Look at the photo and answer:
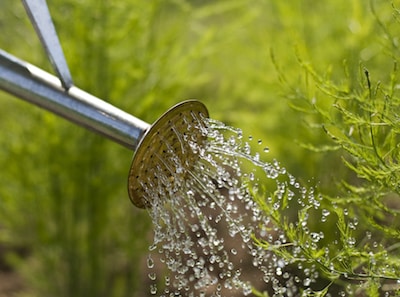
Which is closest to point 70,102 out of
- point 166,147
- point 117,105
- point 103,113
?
point 103,113

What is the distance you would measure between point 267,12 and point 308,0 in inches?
13.3

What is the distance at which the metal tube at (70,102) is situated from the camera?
1610mm

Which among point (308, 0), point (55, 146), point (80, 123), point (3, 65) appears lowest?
point (80, 123)

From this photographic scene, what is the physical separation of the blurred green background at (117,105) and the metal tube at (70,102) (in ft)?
4.24

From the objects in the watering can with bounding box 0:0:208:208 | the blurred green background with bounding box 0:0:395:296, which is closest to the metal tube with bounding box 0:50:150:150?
the watering can with bounding box 0:0:208:208

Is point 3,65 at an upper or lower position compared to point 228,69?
lower

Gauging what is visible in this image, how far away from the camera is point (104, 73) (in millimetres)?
3127

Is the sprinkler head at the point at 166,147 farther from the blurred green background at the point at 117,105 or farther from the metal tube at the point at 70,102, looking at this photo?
the blurred green background at the point at 117,105

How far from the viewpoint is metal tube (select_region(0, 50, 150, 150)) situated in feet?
5.28

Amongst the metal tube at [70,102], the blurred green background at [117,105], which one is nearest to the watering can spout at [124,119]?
the metal tube at [70,102]

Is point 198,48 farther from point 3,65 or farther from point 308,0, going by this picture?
point 3,65

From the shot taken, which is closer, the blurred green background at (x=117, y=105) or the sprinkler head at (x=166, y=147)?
the sprinkler head at (x=166, y=147)

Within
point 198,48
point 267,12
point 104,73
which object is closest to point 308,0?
point 267,12

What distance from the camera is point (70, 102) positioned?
166 centimetres
